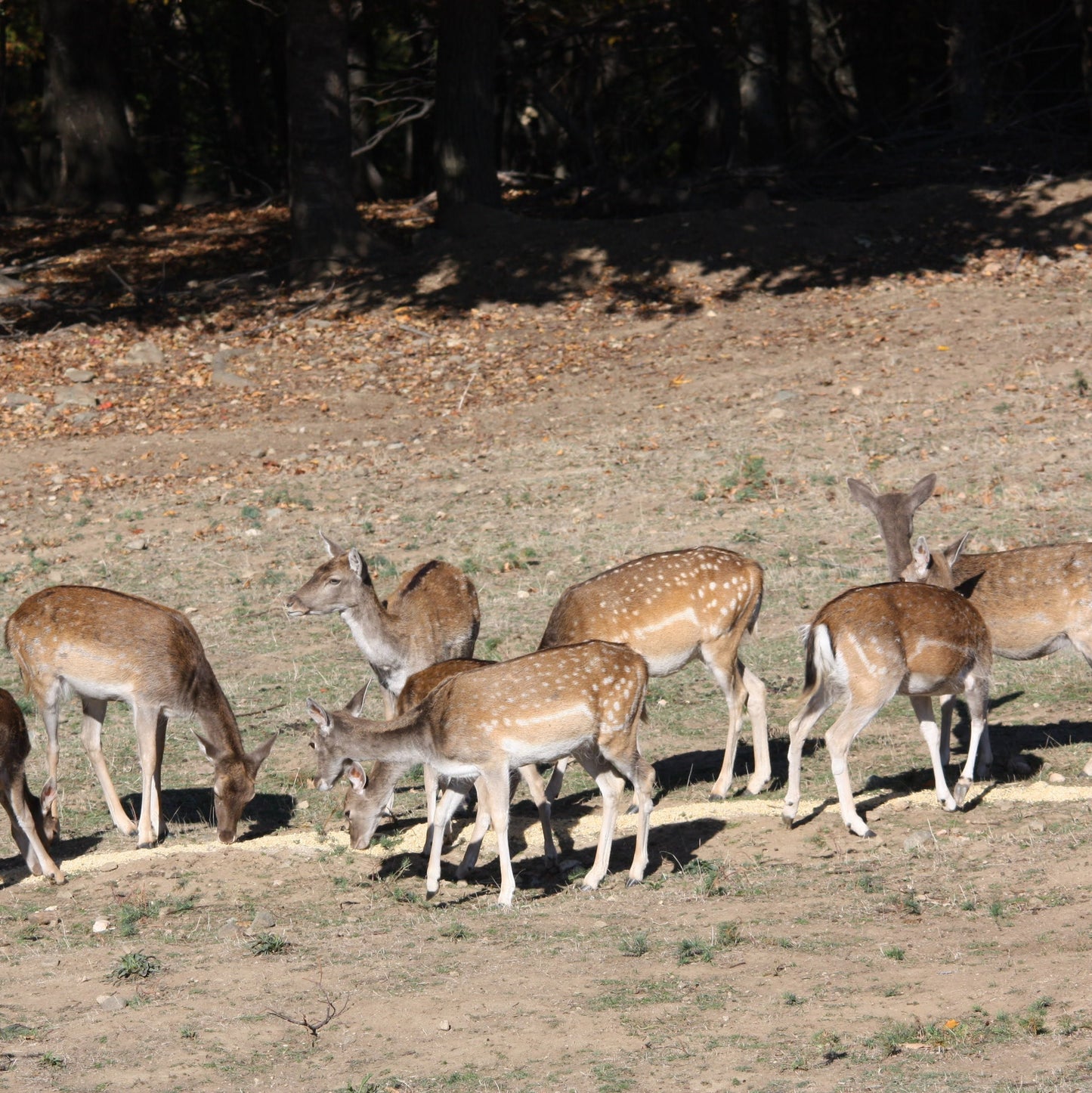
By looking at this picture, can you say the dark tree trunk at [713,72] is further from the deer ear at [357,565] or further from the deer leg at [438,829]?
the deer leg at [438,829]

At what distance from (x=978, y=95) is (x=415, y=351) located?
1146cm

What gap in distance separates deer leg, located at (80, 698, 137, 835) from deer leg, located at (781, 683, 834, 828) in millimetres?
3852

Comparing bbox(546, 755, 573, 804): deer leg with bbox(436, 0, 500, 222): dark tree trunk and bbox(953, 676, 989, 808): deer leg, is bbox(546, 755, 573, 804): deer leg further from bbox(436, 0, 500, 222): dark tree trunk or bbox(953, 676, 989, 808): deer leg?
bbox(436, 0, 500, 222): dark tree trunk

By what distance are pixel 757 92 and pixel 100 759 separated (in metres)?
20.6

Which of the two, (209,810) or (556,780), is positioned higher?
(556,780)

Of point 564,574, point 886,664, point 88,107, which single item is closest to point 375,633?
point 886,664

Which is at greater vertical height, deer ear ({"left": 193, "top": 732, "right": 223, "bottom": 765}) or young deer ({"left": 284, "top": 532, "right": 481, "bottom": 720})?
young deer ({"left": 284, "top": 532, "right": 481, "bottom": 720})

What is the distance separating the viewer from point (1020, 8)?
103 ft

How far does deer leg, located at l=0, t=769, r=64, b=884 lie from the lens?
28.4ft

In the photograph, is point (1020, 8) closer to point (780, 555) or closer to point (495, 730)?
point (780, 555)

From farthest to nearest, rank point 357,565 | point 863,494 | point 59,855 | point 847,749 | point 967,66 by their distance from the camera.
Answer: point 967,66
point 863,494
point 357,565
point 59,855
point 847,749

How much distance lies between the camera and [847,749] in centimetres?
880

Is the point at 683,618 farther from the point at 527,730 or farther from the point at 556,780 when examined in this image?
the point at 527,730

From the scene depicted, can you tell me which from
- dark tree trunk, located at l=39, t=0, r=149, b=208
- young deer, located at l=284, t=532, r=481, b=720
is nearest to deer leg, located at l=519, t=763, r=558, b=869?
young deer, located at l=284, t=532, r=481, b=720
